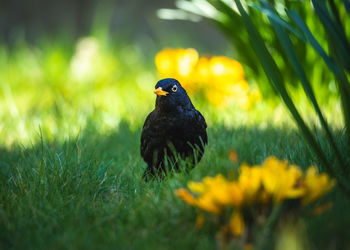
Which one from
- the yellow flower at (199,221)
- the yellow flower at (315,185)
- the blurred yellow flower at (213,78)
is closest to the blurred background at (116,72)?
the blurred yellow flower at (213,78)

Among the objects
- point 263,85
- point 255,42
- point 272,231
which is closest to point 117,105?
point 263,85

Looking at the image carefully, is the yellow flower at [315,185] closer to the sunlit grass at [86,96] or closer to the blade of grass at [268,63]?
the blade of grass at [268,63]

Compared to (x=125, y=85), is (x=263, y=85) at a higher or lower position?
lower

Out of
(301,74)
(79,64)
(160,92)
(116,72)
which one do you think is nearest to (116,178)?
(160,92)

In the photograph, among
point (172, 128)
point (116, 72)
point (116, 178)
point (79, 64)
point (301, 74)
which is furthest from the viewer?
point (116, 72)

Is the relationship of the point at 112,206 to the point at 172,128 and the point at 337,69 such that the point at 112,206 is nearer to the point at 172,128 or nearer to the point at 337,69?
the point at 172,128

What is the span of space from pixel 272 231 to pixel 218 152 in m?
0.65

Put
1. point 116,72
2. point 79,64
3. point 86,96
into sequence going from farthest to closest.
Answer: point 116,72
point 79,64
point 86,96

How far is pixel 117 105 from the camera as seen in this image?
333 cm

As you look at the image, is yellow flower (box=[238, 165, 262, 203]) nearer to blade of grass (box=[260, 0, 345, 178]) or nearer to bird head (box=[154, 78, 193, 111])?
blade of grass (box=[260, 0, 345, 178])

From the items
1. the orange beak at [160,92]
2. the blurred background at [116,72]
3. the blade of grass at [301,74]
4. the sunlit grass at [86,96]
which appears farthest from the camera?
the blurred background at [116,72]

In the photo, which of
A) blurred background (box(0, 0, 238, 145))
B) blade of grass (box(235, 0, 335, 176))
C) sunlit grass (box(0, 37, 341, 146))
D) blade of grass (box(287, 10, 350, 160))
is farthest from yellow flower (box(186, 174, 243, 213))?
blurred background (box(0, 0, 238, 145))

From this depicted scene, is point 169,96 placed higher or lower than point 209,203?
higher

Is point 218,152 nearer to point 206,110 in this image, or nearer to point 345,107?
point 345,107
